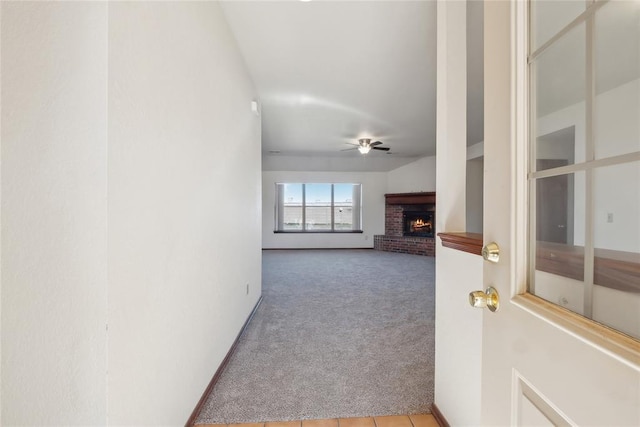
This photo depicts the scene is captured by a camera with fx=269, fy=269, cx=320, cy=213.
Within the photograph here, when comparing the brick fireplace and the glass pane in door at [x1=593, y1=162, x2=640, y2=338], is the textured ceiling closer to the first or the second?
the glass pane in door at [x1=593, y1=162, x2=640, y2=338]

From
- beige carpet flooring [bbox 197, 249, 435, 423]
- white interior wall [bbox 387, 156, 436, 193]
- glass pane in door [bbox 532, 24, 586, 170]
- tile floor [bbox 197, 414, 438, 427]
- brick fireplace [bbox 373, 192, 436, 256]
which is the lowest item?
tile floor [bbox 197, 414, 438, 427]

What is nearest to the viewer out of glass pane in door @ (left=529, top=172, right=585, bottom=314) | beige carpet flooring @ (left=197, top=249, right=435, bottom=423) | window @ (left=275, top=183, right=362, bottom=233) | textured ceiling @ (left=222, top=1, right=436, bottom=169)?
glass pane in door @ (left=529, top=172, right=585, bottom=314)

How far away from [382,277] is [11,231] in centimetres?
433

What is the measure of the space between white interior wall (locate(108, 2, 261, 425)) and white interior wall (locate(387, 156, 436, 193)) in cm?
575

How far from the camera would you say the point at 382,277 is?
175 inches

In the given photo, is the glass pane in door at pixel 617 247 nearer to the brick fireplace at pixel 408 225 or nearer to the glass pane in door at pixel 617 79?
the glass pane in door at pixel 617 79

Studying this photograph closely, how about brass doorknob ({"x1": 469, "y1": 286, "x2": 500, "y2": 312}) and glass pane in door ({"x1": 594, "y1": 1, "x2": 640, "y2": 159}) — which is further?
brass doorknob ({"x1": 469, "y1": 286, "x2": 500, "y2": 312})

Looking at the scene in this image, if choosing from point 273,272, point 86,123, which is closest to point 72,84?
point 86,123

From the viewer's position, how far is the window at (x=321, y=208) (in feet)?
25.2

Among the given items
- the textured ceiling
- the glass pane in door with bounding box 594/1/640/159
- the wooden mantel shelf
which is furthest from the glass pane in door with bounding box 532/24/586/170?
the wooden mantel shelf

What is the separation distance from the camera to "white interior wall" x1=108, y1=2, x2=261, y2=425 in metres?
0.84

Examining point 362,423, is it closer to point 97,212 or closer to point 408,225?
point 97,212

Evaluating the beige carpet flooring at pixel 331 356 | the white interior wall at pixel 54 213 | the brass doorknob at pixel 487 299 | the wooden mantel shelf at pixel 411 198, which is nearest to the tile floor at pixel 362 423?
the beige carpet flooring at pixel 331 356

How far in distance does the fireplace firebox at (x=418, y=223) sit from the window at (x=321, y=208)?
1.25 metres
